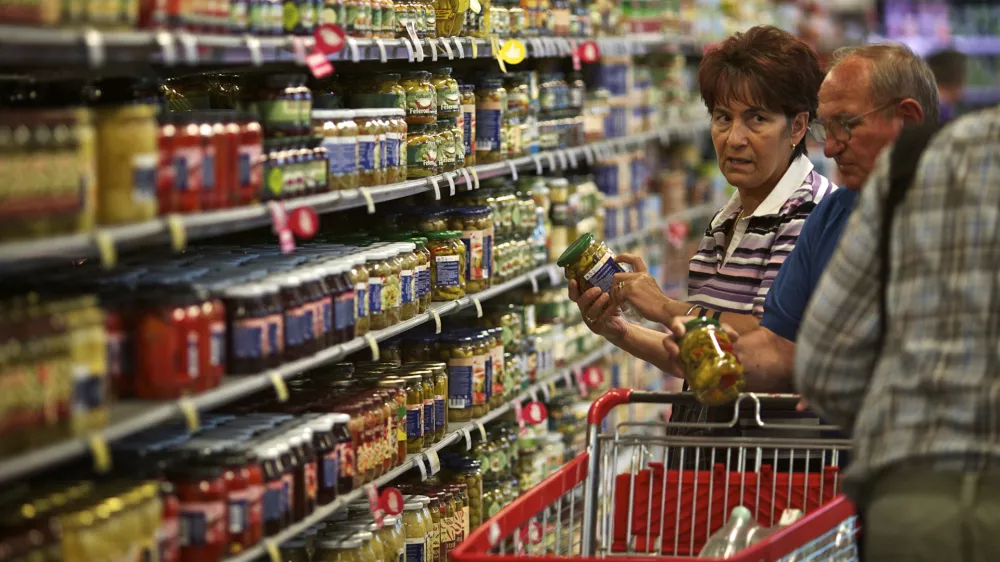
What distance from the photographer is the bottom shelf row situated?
2.85m

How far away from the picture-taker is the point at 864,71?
11.1 ft

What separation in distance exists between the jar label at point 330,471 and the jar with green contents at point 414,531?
75 cm

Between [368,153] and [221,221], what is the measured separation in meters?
1.04

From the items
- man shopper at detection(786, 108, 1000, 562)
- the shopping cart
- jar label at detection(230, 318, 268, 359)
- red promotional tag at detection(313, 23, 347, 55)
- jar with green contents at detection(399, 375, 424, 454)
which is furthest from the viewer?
jar with green contents at detection(399, 375, 424, 454)

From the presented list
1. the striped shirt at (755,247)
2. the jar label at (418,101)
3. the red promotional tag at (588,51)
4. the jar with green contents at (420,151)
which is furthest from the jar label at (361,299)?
the red promotional tag at (588,51)

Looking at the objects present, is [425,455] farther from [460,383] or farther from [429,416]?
[460,383]

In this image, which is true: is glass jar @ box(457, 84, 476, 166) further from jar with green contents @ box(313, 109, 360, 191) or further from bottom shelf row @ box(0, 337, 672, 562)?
jar with green contents @ box(313, 109, 360, 191)

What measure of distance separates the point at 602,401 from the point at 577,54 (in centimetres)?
298

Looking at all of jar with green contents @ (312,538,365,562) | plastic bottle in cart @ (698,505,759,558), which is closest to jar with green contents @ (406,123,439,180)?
jar with green contents @ (312,538,365,562)

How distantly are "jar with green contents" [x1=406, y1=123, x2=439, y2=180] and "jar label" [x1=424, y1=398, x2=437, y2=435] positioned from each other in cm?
75

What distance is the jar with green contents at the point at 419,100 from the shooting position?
4680 mm

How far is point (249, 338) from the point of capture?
11.0 ft

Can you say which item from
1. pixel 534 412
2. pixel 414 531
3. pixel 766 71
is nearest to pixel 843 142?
pixel 766 71

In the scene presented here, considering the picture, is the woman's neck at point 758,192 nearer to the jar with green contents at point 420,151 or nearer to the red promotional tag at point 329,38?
the jar with green contents at point 420,151
